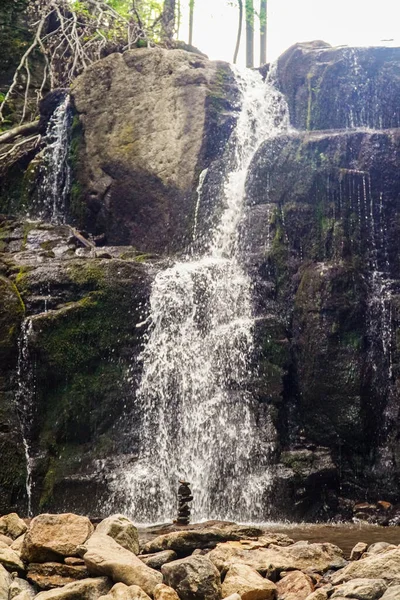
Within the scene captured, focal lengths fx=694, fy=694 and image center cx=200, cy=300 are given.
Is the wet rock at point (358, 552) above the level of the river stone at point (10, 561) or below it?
below

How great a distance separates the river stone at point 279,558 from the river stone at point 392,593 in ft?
4.17

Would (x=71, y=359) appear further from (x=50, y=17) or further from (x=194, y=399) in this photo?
(x=50, y=17)

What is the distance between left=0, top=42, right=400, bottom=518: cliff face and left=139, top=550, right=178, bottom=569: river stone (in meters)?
4.30

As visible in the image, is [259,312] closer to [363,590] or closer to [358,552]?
[358,552]

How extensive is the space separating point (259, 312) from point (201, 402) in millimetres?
1931

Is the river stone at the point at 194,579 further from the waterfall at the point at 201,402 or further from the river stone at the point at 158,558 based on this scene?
the waterfall at the point at 201,402

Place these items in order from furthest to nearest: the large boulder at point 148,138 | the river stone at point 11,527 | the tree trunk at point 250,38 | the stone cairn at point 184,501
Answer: the tree trunk at point 250,38, the large boulder at point 148,138, the stone cairn at point 184,501, the river stone at point 11,527

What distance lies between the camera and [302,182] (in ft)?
41.6

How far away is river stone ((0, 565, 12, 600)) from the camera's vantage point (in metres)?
5.11

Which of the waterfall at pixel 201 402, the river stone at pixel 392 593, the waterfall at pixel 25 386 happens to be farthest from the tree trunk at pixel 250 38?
the river stone at pixel 392 593

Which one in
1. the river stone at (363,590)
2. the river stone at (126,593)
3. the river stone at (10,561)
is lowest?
the river stone at (10,561)

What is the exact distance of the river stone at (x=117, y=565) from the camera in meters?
5.11

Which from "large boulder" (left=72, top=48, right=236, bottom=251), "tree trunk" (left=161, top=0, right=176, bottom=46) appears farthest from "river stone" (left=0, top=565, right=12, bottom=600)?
"tree trunk" (left=161, top=0, right=176, bottom=46)

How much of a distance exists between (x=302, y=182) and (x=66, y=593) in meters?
A: 9.30
